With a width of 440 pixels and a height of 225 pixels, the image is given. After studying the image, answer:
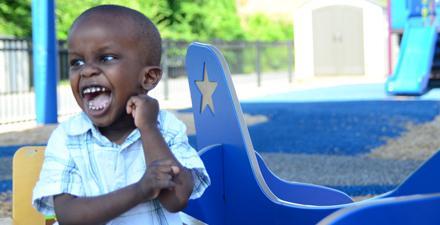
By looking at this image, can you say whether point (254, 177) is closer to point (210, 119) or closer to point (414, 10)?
point (210, 119)

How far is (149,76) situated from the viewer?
5.83 ft

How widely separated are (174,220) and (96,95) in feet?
1.17

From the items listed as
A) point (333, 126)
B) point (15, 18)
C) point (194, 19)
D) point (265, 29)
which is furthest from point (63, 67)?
point (265, 29)

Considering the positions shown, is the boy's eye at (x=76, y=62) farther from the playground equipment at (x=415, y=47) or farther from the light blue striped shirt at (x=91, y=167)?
the playground equipment at (x=415, y=47)

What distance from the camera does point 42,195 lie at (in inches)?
68.0

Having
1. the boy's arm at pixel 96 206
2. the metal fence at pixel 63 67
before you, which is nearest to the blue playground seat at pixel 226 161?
the boy's arm at pixel 96 206

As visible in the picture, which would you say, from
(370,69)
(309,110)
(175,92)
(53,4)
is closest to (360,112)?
(309,110)

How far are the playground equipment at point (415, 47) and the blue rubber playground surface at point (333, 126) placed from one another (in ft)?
1.02

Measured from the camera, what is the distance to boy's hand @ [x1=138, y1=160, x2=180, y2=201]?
5.39 feet

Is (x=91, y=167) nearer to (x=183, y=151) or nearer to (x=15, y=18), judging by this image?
(x=183, y=151)

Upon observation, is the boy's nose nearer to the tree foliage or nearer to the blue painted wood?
the blue painted wood

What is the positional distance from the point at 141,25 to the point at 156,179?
1.17 ft

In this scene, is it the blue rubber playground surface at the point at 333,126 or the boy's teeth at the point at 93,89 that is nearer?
the boy's teeth at the point at 93,89

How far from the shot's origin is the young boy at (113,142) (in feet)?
5.54
